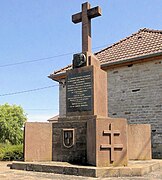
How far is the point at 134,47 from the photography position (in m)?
12.6

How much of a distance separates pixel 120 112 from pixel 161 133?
2114 millimetres

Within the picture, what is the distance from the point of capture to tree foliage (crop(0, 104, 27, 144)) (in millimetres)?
38728

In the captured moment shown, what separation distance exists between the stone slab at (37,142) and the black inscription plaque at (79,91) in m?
0.93

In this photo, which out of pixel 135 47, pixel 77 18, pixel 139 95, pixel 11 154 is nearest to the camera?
pixel 77 18

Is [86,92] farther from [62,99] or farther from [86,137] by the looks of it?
[62,99]

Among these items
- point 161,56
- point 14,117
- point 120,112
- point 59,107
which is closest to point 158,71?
point 161,56

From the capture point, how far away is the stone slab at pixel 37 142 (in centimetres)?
735

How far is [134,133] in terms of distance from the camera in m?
8.09

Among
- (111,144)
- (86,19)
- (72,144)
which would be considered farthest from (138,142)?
(86,19)

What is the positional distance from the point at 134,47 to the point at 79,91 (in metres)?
6.00

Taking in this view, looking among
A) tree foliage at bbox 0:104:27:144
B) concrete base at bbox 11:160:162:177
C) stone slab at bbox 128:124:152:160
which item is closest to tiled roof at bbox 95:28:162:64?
stone slab at bbox 128:124:152:160

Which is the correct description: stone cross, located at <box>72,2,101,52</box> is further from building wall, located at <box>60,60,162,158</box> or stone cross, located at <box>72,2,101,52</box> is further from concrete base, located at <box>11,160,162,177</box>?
building wall, located at <box>60,60,162,158</box>

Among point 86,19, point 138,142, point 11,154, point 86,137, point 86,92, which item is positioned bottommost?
point 11,154

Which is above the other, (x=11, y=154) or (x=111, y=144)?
(x=111, y=144)
